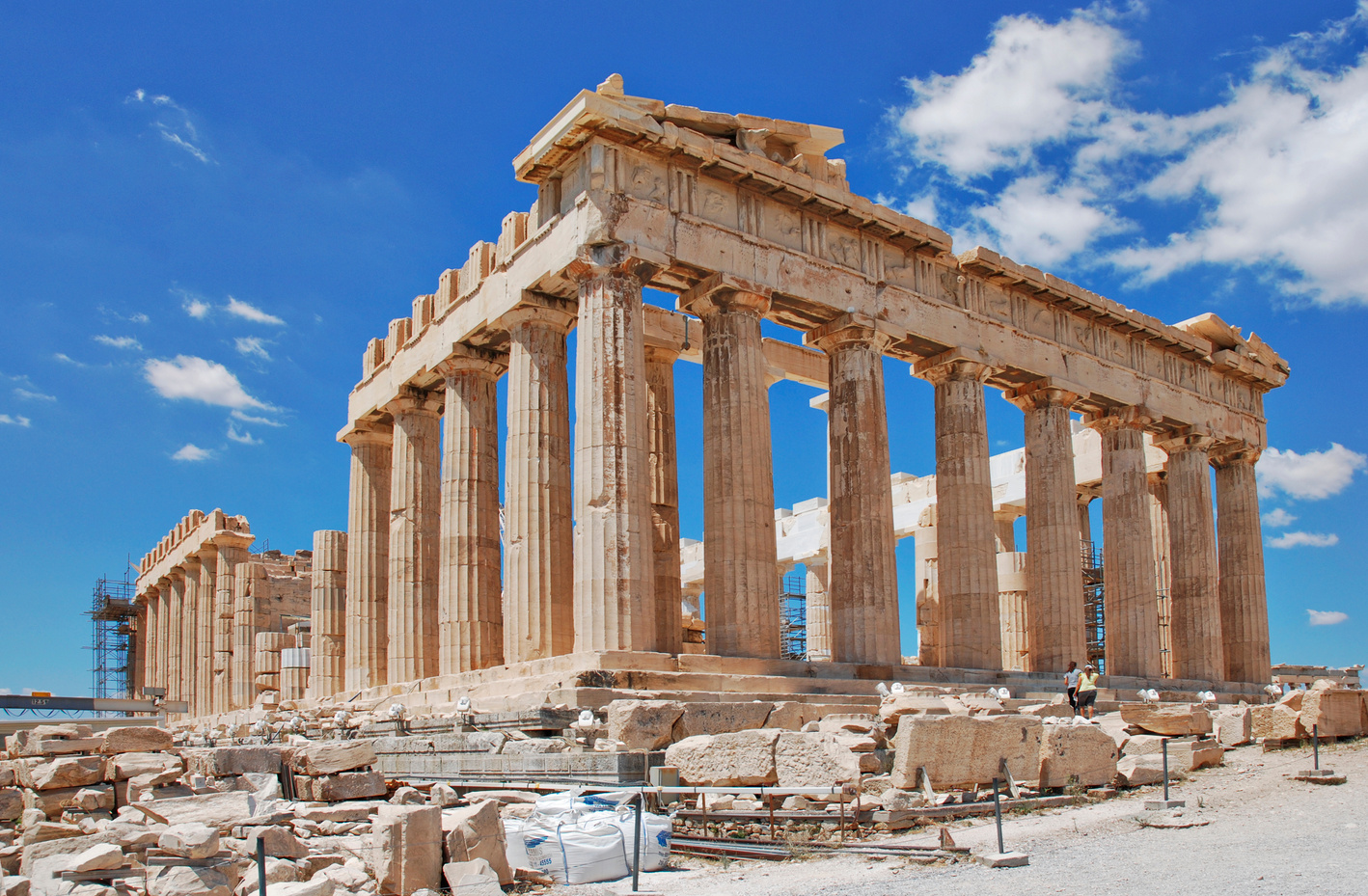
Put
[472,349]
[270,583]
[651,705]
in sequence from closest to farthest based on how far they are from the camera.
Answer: [651,705] < [472,349] < [270,583]

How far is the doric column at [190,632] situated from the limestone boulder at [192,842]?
36.7 meters

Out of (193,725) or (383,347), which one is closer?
(383,347)

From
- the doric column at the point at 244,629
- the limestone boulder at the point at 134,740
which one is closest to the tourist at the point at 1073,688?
the limestone boulder at the point at 134,740

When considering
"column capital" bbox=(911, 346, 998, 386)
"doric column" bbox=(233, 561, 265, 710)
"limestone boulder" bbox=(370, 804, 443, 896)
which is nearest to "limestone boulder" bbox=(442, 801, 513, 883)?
"limestone boulder" bbox=(370, 804, 443, 896)

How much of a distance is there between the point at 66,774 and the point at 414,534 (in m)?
15.5

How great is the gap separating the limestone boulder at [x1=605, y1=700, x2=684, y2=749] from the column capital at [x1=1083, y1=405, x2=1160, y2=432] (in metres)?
19.9

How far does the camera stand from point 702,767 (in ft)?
42.6

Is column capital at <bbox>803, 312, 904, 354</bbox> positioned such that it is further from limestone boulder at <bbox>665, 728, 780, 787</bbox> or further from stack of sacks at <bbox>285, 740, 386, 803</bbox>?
stack of sacks at <bbox>285, 740, 386, 803</bbox>

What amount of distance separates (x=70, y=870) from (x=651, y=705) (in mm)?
6847

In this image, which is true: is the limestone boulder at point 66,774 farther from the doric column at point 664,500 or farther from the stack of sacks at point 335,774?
the doric column at point 664,500

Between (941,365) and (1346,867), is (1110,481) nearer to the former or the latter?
(941,365)

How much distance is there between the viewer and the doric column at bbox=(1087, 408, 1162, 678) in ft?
99.1

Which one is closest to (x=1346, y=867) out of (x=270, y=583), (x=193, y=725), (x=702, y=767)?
(x=702, y=767)

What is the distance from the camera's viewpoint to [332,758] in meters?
13.0
